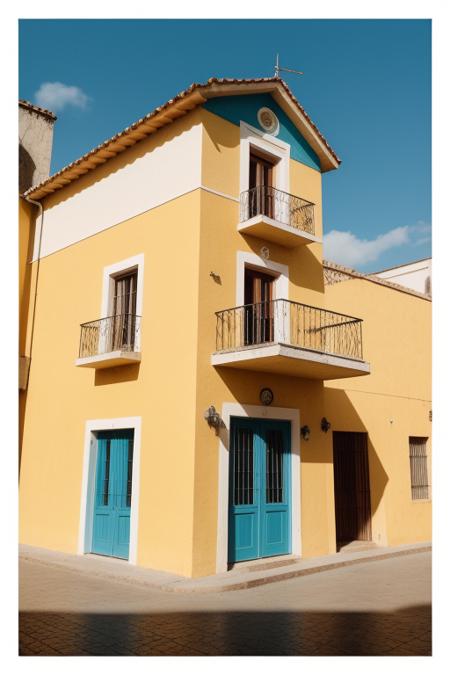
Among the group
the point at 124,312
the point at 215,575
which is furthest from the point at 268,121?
the point at 215,575

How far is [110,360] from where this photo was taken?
35.9 feet

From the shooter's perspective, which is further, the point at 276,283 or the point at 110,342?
the point at 276,283

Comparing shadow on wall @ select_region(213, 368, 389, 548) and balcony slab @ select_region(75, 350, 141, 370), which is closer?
shadow on wall @ select_region(213, 368, 389, 548)

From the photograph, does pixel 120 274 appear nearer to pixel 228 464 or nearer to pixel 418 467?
pixel 228 464

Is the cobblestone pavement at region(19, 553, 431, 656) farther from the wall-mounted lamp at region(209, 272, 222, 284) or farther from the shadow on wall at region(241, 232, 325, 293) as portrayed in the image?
the shadow on wall at region(241, 232, 325, 293)

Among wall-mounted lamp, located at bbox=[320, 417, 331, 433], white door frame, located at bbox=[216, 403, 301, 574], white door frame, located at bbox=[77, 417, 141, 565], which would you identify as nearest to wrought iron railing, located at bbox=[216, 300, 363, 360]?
white door frame, located at bbox=[216, 403, 301, 574]

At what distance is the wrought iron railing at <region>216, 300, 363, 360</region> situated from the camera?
10.3 meters

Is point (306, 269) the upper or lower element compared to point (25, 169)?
lower

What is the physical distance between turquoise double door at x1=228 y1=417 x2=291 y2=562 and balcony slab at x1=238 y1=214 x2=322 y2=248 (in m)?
3.50

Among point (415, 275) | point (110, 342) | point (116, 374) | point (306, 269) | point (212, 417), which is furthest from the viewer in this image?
point (415, 275)

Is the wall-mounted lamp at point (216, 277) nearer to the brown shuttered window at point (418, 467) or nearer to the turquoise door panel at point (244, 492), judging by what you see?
the turquoise door panel at point (244, 492)

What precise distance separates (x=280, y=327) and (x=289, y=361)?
143 centimetres
